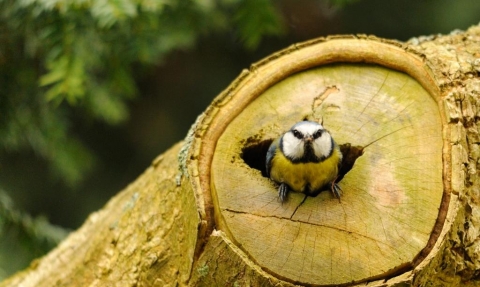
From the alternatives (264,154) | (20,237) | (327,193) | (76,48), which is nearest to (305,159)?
(264,154)

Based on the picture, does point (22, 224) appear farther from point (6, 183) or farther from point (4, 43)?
point (6, 183)

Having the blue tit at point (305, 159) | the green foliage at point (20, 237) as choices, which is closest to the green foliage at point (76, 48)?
the green foliage at point (20, 237)

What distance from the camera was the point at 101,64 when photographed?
8.87 ft

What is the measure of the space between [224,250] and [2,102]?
163 cm

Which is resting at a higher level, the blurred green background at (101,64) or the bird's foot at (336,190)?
the blurred green background at (101,64)

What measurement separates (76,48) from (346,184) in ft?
4.33

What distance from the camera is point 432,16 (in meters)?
3.23

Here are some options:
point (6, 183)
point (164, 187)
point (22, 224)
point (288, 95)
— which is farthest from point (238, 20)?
point (6, 183)

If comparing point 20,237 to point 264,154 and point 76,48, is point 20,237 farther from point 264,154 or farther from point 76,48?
point 264,154

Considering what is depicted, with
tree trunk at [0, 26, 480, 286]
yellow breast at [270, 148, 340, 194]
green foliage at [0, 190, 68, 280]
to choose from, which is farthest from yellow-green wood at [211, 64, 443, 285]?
green foliage at [0, 190, 68, 280]

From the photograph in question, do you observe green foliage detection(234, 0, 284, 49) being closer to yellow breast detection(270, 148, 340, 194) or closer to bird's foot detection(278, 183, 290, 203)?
yellow breast detection(270, 148, 340, 194)

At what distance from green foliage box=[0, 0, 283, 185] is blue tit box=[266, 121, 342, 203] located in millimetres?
718

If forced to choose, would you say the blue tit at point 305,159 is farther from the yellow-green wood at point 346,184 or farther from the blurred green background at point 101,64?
the blurred green background at point 101,64

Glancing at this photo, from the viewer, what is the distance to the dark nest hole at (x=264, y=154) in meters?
1.79
